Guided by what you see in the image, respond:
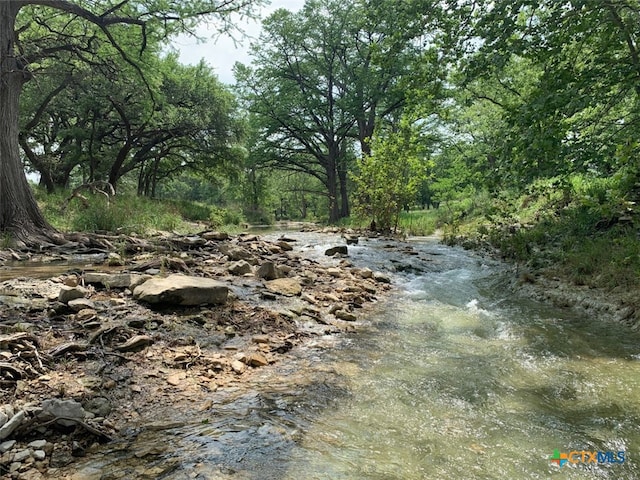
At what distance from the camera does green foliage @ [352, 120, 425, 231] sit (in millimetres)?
15883

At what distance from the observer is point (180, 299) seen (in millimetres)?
4668

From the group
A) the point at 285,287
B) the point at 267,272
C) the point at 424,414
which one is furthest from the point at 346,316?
the point at 424,414

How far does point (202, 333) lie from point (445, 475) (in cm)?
287

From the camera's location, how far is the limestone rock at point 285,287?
6098 millimetres

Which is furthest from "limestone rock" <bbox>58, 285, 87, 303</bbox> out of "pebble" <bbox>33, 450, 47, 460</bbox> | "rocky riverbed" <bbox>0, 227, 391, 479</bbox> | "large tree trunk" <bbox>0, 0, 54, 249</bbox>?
"large tree trunk" <bbox>0, 0, 54, 249</bbox>

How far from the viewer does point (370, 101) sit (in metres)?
26.0

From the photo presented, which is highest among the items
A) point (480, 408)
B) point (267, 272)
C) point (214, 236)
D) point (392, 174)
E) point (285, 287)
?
point (392, 174)

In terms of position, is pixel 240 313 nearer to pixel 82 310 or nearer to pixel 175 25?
pixel 82 310

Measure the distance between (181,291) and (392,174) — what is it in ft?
42.0

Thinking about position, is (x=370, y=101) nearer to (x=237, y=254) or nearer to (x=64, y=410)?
(x=237, y=254)

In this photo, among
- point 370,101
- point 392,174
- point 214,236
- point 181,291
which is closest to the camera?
point 181,291

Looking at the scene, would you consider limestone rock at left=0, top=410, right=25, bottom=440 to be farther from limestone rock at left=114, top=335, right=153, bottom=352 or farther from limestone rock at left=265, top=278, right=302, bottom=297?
limestone rock at left=265, top=278, right=302, bottom=297

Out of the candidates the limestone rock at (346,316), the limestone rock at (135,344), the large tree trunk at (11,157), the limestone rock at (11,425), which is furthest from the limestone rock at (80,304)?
the large tree trunk at (11,157)

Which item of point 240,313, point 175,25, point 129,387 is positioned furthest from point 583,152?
point 175,25
